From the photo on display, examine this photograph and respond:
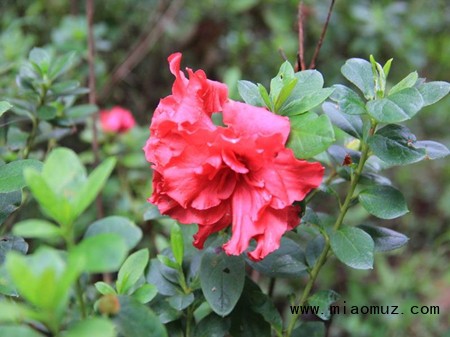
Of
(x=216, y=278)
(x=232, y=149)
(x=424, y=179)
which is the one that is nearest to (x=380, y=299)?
(x=424, y=179)

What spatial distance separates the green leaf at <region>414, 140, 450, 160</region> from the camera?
2.69 ft

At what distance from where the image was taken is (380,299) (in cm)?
203

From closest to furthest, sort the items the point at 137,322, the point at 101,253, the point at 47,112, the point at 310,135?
the point at 101,253 → the point at 137,322 → the point at 310,135 → the point at 47,112

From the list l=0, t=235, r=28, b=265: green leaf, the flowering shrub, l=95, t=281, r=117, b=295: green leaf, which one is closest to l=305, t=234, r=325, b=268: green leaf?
the flowering shrub

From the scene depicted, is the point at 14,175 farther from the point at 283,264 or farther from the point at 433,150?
the point at 433,150

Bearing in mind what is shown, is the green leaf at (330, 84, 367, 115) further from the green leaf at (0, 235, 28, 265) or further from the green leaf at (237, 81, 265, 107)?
the green leaf at (0, 235, 28, 265)

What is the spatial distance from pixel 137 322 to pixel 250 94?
0.37 meters

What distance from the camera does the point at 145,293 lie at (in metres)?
0.77

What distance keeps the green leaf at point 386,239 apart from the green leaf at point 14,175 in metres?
0.52

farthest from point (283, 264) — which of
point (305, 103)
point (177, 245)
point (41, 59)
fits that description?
point (41, 59)

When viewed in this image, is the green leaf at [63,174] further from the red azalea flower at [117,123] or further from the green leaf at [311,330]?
the red azalea flower at [117,123]

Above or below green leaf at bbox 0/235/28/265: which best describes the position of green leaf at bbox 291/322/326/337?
below

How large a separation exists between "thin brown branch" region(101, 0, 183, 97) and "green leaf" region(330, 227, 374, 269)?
1.29m

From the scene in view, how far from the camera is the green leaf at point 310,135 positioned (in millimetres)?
738
